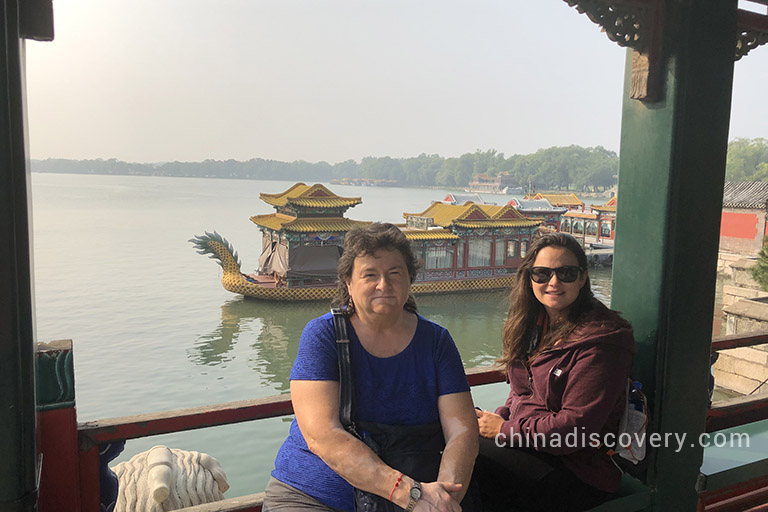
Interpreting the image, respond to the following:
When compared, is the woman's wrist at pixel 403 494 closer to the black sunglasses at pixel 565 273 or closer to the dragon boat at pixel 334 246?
the black sunglasses at pixel 565 273

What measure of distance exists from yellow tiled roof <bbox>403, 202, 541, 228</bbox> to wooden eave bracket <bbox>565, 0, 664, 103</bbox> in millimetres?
14441

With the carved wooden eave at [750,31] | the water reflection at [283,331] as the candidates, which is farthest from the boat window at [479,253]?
the carved wooden eave at [750,31]

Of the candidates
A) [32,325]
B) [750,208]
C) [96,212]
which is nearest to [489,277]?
[750,208]

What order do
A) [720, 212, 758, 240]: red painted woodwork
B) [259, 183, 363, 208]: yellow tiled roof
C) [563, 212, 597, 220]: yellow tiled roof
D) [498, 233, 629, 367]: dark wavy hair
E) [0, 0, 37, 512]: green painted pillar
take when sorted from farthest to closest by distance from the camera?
[563, 212, 597, 220]: yellow tiled roof
[720, 212, 758, 240]: red painted woodwork
[259, 183, 363, 208]: yellow tiled roof
[498, 233, 629, 367]: dark wavy hair
[0, 0, 37, 512]: green painted pillar

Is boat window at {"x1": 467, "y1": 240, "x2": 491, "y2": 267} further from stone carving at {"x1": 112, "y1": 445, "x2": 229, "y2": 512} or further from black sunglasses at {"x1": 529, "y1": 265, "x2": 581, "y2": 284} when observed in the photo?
black sunglasses at {"x1": 529, "y1": 265, "x2": 581, "y2": 284}

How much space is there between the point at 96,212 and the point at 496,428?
6910 cm

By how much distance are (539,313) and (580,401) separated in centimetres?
32

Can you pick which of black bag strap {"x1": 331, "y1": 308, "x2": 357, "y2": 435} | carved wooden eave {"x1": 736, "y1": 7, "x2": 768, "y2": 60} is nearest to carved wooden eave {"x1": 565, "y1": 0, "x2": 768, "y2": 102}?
carved wooden eave {"x1": 736, "y1": 7, "x2": 768, "y2": 60}

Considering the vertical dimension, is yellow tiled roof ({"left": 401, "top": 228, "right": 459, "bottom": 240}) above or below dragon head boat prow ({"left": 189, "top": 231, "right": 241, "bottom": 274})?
above

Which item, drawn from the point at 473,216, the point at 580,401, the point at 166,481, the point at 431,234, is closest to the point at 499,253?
the point at 473,216

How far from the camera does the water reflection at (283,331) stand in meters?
12.4

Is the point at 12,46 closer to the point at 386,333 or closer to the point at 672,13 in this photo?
the point at 386,333

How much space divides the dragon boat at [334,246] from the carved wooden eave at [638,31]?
42.6 ft

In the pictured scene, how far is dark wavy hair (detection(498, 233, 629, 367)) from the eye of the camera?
1546mm
